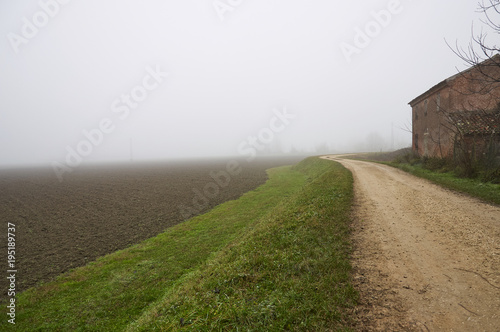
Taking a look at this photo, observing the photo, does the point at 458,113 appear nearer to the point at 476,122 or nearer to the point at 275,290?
the point at 476,122

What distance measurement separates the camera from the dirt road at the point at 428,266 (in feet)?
13.5

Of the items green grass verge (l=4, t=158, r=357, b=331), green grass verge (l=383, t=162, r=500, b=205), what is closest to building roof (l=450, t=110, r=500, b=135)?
green grass verge (l=383, t=162, r=500, b=205)

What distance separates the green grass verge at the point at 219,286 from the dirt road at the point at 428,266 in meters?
0.56

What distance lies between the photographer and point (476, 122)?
20.5 m

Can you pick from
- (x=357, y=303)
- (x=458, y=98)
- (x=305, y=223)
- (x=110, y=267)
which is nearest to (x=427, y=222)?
(x=305, y=223)

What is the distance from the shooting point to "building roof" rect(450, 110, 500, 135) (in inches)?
739

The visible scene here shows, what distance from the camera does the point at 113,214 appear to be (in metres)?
19.1

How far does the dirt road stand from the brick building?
1376 cm

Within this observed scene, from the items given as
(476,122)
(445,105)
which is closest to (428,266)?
(476,122)

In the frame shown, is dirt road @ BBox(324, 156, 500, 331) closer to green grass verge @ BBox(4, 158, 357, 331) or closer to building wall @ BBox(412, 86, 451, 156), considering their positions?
green grass verge @ BBox(4, 158, 357, 331)

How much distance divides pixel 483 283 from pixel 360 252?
2.57m

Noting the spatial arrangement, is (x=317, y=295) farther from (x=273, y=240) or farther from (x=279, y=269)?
(x=273, y=240)

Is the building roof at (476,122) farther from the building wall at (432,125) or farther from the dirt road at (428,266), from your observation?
the dirt road at (428,266)

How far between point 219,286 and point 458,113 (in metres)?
28.9
